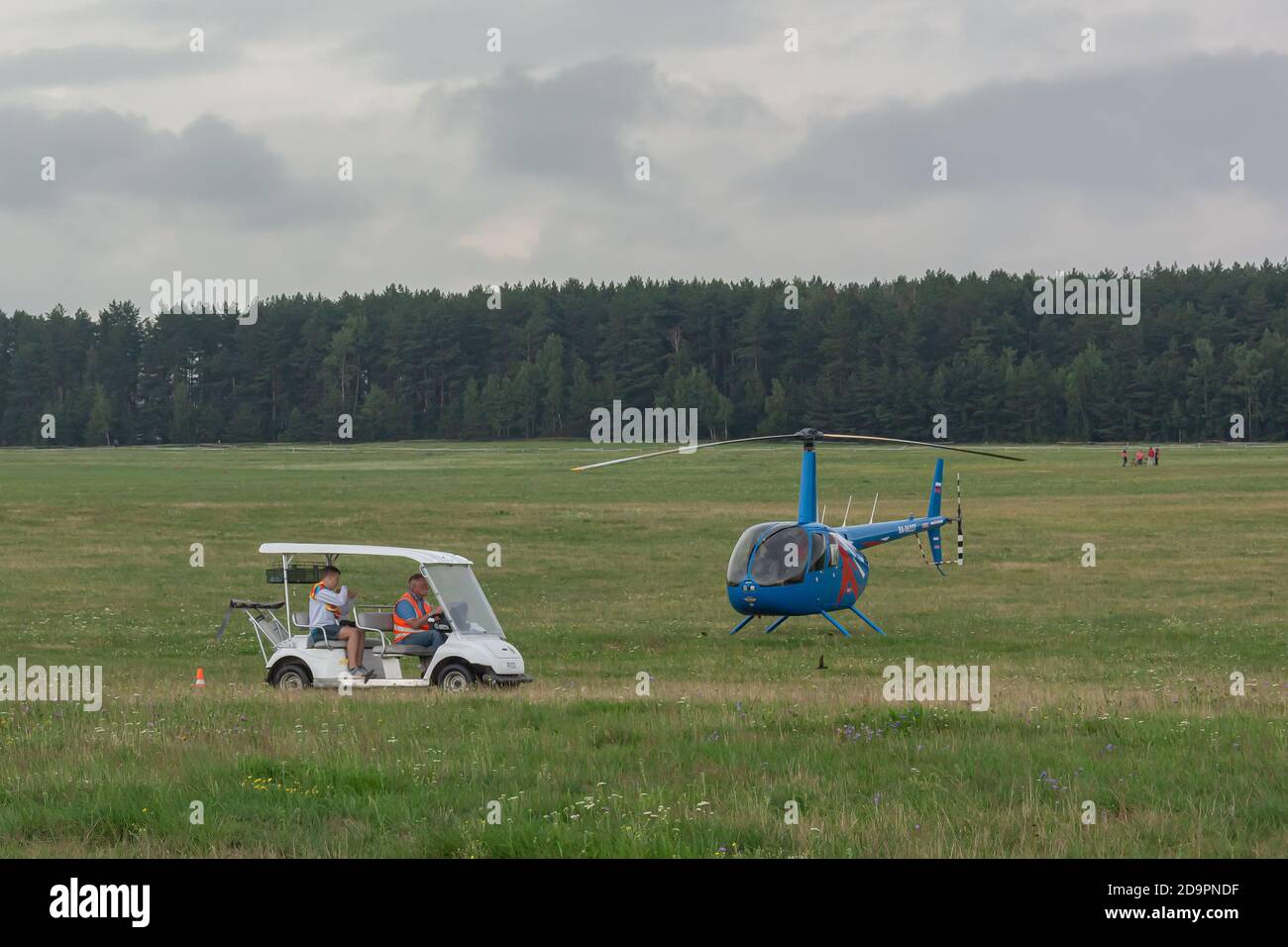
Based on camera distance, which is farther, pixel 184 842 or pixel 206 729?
pixel 206 729

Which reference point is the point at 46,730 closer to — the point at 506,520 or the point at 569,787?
the point at 569,787

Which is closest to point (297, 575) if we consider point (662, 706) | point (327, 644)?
point (327, 644)

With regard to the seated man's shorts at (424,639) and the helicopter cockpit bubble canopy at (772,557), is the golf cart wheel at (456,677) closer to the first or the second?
the seated man's shorts at (424,639)

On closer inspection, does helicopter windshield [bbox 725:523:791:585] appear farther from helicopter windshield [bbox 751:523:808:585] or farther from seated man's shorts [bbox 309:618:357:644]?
seated man's shorts [bbox 309:618:357:644]

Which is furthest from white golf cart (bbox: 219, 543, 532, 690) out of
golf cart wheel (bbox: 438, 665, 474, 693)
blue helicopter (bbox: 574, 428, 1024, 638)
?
blue helicopter (bbox: 574, 428, 1024, 638)

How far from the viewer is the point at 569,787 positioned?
9695 millimetres

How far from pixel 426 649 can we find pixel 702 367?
521ft

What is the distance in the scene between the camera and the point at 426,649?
17938 millimetres

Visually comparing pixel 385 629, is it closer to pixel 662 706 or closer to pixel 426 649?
pixel 426 649

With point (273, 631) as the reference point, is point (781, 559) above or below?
above

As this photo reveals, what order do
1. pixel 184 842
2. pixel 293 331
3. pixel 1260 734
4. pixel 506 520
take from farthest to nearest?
pixel 293 331 < pixel 506 520 < pixel 1260 734 < pixel 184 842

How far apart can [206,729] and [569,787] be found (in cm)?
389

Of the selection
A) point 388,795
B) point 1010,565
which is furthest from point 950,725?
point 1010,565

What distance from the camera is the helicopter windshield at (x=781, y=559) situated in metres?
26.4
